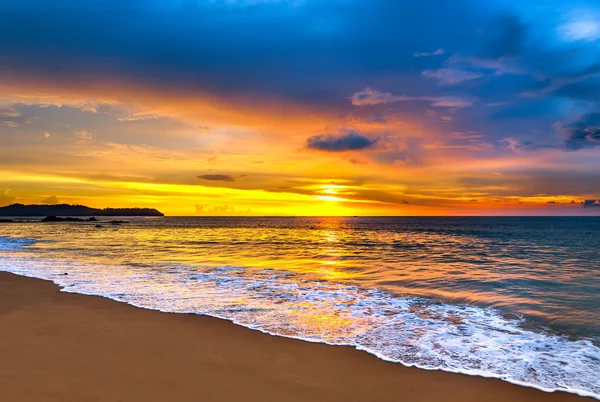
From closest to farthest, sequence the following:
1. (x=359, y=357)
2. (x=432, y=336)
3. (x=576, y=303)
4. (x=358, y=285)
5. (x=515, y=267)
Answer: (x=359, y=357)
(x=432, y=336)
(x=576, y=303)
(x=358, y=285)
(x=515, y=267)

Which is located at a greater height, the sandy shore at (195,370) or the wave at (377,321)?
the sandy shore at (195,370)

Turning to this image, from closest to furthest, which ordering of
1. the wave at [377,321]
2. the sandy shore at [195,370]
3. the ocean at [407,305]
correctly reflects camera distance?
the sandy shore at [195,370]
the wave at [377,321]
the ocean at [407,305]

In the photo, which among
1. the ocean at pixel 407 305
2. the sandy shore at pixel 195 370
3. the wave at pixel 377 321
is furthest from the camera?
the ocean at pixel 407 305

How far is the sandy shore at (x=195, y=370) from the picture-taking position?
5.57 meters

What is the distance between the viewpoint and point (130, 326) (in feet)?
29.1

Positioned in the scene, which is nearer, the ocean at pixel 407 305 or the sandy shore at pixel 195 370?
the sandy shore at pixel 195 370

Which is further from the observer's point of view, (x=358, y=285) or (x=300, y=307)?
(x=358, y=285)

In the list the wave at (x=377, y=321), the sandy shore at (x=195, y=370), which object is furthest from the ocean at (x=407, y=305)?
the sandy shore at (x=195, y=370)

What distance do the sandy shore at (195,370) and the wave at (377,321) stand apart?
2.03 ft

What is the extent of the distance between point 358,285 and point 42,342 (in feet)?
37.2

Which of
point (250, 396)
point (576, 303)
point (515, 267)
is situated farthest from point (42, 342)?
point (515, 267)

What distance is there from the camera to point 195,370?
637cm

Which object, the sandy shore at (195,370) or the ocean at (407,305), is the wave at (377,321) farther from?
the sandy shore at (195,370)

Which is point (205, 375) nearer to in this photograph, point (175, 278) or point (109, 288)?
point (109, 288)
